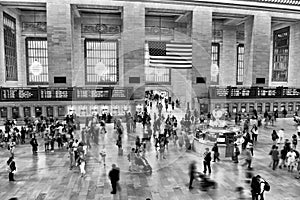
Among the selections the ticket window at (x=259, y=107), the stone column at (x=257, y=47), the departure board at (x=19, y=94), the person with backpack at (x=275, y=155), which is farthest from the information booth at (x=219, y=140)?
the stone column at (x=257, y=47)

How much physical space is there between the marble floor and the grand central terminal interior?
5 cm

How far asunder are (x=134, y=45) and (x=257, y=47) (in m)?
12.9

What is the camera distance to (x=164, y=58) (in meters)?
16.0

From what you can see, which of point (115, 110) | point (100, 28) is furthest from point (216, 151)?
Result: point (100, 28)

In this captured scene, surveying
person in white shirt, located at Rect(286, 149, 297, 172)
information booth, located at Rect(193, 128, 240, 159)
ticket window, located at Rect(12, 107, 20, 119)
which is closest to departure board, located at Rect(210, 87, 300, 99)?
information booth, located at Rect(193, 128, 240, 159)

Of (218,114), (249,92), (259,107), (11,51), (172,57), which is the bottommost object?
(259,107)

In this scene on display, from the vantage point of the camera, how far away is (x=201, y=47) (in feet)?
81.5

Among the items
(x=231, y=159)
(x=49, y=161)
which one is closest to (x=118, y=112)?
(x=49, y=161)

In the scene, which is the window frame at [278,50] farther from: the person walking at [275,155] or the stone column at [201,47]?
the person walking at [275,155]

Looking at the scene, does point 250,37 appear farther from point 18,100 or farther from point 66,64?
point 18,100

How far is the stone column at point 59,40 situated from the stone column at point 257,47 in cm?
1810

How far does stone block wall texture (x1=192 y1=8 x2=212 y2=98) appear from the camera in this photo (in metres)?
24.8

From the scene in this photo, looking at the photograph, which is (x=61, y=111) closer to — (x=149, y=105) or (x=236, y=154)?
(x=149, y=105)

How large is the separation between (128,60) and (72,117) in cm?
813
